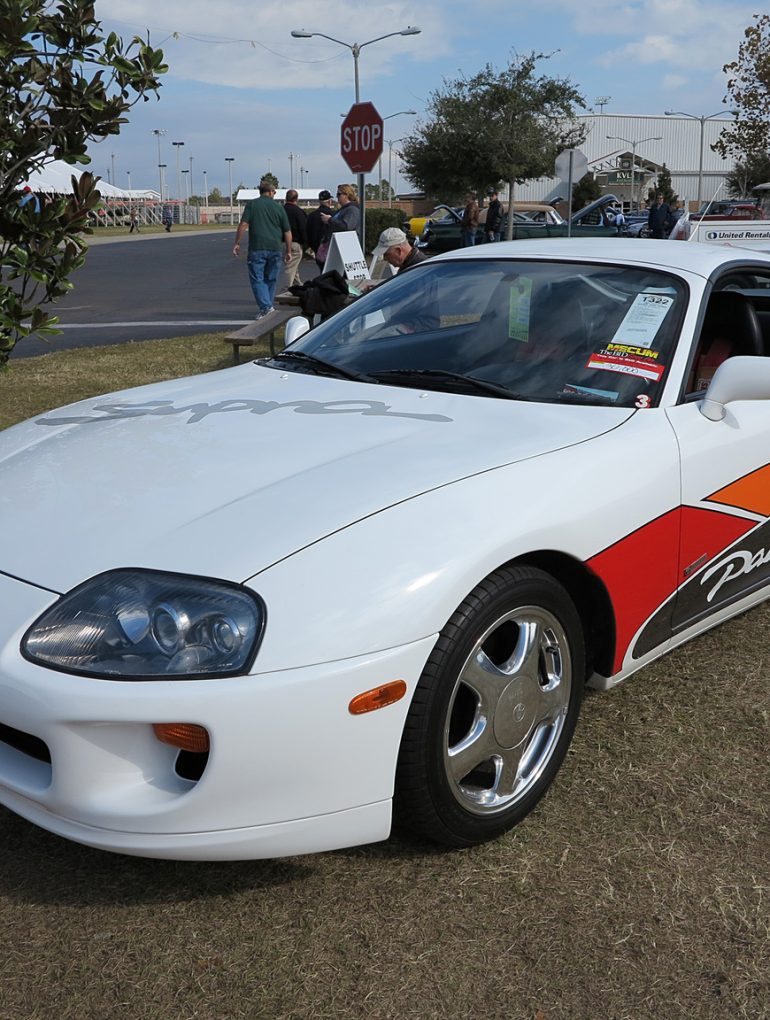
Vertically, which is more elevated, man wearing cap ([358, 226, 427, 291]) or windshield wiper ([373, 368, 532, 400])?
man wearing cap ([358, 226, 427, 291])

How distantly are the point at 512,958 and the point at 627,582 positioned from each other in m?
1.04

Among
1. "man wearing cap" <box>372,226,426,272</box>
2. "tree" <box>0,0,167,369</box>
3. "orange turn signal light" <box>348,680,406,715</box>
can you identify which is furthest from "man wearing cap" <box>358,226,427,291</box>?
"orange turn signal light" <box>348,680,406,715</box>

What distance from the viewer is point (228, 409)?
125 inches

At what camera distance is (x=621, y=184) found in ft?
251

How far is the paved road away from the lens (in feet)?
42.8

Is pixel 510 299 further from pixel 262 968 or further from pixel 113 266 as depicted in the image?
pixel 113 266

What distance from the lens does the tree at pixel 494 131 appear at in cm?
4516

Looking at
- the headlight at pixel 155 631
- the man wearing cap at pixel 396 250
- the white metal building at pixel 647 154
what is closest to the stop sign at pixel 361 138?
the man wearing cap at pixel 396 250

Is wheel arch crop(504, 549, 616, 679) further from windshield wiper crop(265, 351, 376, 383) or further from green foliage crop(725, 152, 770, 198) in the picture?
green foliage crop(725, 152, 770, 198)

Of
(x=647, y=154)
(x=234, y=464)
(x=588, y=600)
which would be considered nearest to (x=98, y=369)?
(x=234, y=464)

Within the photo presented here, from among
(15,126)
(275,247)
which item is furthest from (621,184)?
(15,126)

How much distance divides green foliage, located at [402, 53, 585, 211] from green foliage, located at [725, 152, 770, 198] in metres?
8.60

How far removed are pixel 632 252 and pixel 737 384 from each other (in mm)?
734

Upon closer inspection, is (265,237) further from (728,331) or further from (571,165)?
(728,331)
